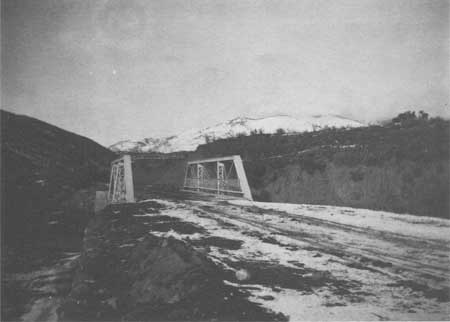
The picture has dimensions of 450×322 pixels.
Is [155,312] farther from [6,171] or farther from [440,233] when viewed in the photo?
[6,171]

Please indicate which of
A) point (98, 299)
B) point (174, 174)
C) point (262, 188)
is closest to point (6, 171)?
point (174, 174)

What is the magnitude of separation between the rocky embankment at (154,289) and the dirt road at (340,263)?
335 millimetres

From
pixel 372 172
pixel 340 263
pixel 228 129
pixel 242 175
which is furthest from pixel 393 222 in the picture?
pixel 228 129

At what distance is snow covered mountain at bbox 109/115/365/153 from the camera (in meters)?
92.5

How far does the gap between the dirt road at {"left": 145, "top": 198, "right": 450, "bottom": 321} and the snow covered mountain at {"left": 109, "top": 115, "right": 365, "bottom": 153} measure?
81.6 metres

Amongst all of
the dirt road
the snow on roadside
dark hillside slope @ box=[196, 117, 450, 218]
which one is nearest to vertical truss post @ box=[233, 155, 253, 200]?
dark hillside slope @ box=[196, 117, 450, 218]

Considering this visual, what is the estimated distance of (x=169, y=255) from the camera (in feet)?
15.4

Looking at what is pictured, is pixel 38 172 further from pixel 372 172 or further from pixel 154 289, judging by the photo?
pixel 372 172

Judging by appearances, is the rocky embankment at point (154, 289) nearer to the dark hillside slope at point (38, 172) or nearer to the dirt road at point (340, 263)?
the dirt road at point (340, 263)

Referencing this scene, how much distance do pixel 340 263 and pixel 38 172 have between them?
33007 mm

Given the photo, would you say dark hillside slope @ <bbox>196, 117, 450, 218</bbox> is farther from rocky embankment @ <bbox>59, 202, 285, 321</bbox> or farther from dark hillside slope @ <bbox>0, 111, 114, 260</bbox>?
dark hillside slope @ <bbox>0, 111, 114, 260</bbox>

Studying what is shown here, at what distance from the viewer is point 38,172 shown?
2864cm

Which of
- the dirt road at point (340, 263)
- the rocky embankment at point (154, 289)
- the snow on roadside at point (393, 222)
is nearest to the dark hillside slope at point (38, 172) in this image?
the rocky embankment at point (154, 289)

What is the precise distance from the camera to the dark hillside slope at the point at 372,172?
9.48 meters
